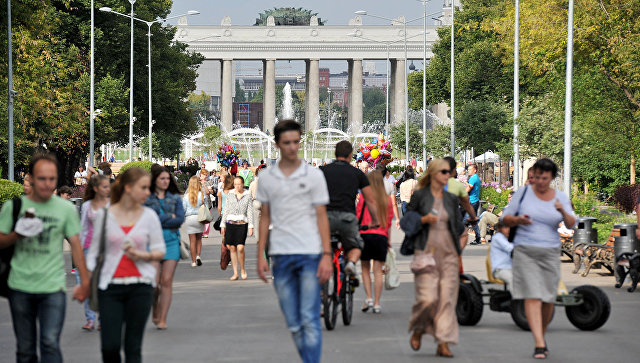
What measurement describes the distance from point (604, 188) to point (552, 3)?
29.2ft

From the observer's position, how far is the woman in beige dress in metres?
10.2

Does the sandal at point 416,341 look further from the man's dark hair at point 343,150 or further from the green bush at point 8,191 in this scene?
the green bush at point 8,191

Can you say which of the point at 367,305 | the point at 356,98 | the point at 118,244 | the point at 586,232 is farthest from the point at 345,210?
the point at 356,98

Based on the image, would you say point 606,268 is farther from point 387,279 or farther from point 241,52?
point 241,52

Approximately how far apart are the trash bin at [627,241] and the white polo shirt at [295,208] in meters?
10.0

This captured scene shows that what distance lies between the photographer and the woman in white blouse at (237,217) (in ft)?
60.2

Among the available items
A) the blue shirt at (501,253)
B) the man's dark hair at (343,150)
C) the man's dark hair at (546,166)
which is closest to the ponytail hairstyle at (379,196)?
the man's dark hair at (343,150)

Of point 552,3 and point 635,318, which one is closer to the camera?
point 635,318

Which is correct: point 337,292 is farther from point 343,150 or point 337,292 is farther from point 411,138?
point 411,138

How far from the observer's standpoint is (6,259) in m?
8.20

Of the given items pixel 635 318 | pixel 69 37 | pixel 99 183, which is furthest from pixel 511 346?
pixel 69 37

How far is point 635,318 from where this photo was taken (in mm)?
13555

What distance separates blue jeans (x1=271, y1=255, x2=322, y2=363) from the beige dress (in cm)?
220

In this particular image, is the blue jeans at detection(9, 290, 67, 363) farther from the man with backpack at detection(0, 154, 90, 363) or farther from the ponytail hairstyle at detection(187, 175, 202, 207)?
the ponytail hairstyle at detection(187, 175, 202, 207)
